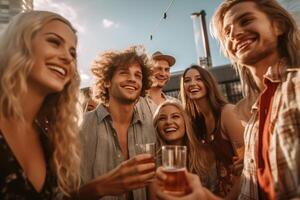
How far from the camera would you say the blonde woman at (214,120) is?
293cm

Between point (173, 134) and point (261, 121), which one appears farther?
point (173, 134)

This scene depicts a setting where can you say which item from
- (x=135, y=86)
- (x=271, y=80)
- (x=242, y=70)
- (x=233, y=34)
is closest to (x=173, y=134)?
(x=135, y=86)

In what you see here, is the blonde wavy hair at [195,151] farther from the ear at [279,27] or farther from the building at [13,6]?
the building at [13,6]

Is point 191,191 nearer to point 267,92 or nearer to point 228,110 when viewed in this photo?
point 267,92

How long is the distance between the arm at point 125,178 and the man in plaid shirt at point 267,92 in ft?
1.07

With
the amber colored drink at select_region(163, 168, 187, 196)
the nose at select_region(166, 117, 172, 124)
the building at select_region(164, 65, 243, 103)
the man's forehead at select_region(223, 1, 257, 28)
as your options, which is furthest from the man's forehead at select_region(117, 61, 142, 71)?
the building at select_region(164, 65, 243, 103)

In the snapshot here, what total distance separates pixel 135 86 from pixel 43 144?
1451 mm

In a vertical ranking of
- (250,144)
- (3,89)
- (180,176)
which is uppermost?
(3,89)

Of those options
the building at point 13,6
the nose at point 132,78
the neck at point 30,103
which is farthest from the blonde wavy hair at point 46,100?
the building at point 13,6

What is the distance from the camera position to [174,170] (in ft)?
4.99

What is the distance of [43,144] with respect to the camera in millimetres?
2074

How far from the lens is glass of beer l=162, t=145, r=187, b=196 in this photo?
1.48m

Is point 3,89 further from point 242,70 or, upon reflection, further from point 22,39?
point 242,70

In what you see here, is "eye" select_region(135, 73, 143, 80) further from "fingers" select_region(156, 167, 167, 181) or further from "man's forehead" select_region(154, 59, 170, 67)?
"fingers" select_region(156, 167, 167, 181)
